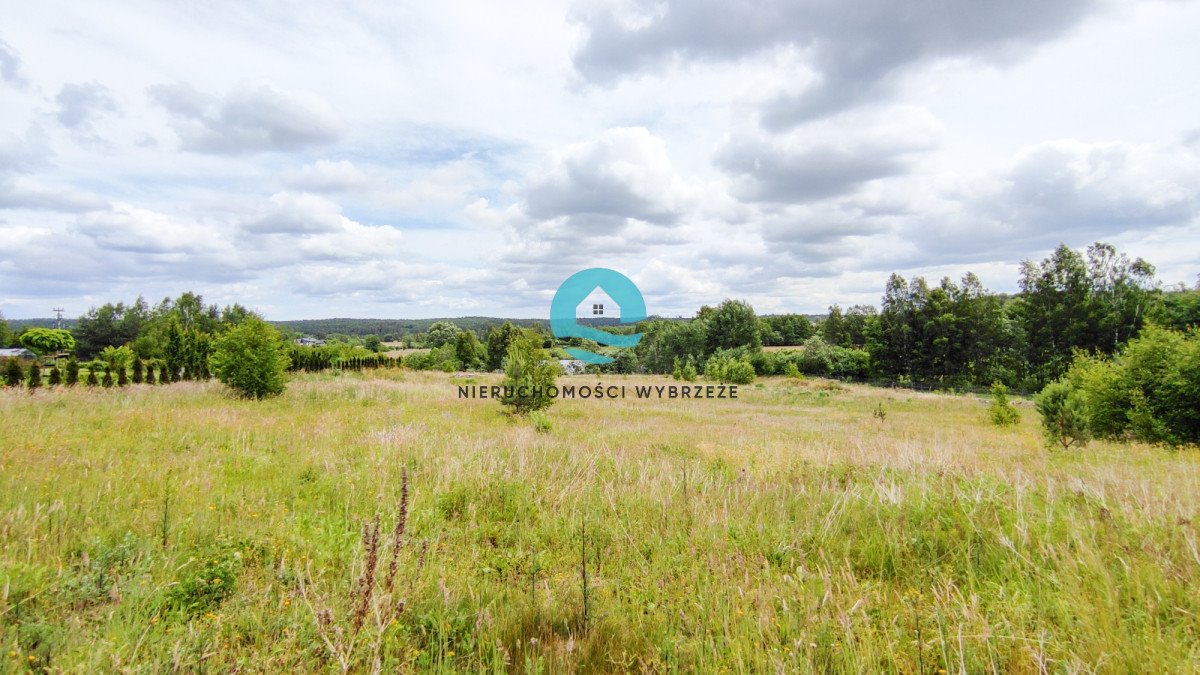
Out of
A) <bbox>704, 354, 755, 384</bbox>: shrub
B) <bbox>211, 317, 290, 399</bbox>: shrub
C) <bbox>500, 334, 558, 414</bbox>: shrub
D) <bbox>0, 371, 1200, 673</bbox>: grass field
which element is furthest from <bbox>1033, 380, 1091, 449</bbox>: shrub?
<bbox>704, 354, 755, 384</bbox>: shrub

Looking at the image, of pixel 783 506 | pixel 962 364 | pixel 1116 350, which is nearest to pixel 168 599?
pixel 783 506

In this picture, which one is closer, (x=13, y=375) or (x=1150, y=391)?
(x=1150, y=391)

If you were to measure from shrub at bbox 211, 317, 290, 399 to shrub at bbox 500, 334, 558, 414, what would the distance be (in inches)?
323

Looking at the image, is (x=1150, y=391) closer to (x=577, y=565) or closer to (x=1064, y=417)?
(x=1064, y=417)

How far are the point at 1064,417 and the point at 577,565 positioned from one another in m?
16.0

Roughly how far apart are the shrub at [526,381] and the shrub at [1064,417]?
581 inches

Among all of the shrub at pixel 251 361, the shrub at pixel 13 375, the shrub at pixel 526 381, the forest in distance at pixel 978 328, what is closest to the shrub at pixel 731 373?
the forest in distance at pixel 978 328

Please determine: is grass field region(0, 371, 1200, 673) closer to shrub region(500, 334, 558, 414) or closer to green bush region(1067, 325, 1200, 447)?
shrub region(500, 334, 558, 414)

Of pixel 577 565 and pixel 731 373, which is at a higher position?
pixel 577 565

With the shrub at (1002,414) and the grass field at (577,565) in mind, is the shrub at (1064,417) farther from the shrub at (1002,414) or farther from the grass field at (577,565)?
the grass field at (577,565)

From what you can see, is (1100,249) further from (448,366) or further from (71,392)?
(71,392)

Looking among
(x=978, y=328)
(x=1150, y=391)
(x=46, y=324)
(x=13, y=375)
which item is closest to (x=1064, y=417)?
(x=1150, y=391)

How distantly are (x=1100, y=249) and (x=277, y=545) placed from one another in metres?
70.3

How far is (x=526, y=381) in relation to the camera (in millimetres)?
15672
